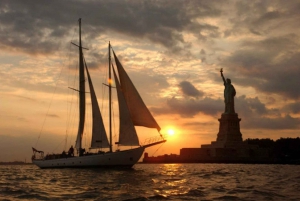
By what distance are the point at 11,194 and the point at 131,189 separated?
750cm

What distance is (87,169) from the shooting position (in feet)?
165

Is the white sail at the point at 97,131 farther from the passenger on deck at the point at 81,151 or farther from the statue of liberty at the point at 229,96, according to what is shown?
the statue of liberty at the point at 229,96

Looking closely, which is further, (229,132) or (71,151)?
(229,132)

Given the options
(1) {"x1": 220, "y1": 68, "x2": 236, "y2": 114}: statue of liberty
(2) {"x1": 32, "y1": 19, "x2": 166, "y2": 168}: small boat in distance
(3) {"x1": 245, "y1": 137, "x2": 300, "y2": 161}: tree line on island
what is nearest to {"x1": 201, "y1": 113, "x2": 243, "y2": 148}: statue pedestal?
(1) {"x1": 220, "y1": 68, "x2": 236, "y2": 114}: statue of liberty

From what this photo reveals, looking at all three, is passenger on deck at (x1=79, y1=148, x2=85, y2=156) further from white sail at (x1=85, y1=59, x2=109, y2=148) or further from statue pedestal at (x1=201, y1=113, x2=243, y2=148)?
statue pedestal at (x1=201, y1=113, x2=243, y2=148)

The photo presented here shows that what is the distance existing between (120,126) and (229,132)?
55682 millimetres

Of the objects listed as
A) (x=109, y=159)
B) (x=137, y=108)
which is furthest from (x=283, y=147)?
(x=137, y=108)

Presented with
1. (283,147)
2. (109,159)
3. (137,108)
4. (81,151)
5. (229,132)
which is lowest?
(109,159)

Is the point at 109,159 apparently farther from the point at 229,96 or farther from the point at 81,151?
the point at 229,96

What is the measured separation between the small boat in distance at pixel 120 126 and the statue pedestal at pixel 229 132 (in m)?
50.3

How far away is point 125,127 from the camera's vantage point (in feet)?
159

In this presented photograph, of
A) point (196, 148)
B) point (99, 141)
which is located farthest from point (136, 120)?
point (196, 148)

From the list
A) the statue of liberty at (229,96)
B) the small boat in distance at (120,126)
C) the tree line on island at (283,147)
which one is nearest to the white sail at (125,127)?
the small boat in distance at (120,126)

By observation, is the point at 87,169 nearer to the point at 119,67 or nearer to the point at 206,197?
the point at 119,67
